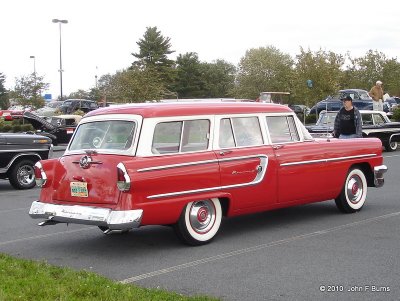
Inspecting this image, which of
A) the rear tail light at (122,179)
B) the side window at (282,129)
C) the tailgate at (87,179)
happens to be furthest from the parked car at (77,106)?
the rear tail light at (122,179)

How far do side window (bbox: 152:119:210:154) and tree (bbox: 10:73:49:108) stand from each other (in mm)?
37688

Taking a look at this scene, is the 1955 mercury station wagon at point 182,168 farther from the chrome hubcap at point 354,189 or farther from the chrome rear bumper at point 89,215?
the chrome hubcap at point 354,189

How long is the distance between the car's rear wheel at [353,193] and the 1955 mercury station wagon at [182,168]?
0.50m

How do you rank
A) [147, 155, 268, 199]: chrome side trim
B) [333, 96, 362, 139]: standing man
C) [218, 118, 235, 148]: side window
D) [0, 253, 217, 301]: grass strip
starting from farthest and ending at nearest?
[333, 96, 362, 139]: standing man → [218, 118, 235, 148]: side window → [147, 155, 268, 199]: chrome side trim → [0, 253, 217, 301]: grass strip

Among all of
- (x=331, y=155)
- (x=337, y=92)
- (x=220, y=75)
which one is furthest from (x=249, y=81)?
(x=331, y=155)

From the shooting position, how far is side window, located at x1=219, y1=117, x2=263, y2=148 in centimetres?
796

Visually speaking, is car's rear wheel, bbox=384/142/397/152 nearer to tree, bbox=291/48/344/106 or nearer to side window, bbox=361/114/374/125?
side window, bbox=361/114/374/125

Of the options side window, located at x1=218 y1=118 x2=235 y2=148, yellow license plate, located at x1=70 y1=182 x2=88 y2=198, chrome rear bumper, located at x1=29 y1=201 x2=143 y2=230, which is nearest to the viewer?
chrome rear bumper, located at x1=29 y1=201 x2=143 y2=230

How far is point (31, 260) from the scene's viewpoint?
6727mm

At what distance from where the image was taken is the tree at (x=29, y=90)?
1715 inches

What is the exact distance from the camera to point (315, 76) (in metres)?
36.2

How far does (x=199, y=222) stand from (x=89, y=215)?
4.36 ft

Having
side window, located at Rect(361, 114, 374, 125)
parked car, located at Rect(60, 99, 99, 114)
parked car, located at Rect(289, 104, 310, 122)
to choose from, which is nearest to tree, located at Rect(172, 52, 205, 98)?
parked car, located at Rect(289, 104, 310, 122)

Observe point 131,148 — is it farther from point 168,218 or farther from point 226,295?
point 226,295
